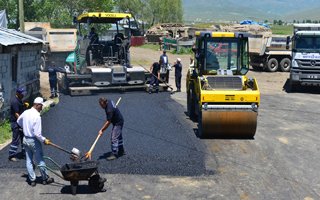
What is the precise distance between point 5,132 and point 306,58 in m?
14.9

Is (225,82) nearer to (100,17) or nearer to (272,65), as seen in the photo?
(100,17)

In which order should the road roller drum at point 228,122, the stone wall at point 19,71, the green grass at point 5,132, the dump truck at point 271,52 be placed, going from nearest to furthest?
the road roller drum at point 228,122, the green grass at point 5,132, the stone wall at point 19,71, the dump truck at point 271,52

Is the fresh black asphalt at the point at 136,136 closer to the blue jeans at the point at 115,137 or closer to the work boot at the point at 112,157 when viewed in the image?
the work boot at the point at 112,157

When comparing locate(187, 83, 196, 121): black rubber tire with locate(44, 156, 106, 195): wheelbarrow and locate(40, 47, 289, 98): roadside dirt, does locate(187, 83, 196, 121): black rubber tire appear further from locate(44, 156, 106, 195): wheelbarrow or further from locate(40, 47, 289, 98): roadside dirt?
locate(40, 47, 289, 98): roadside dirt

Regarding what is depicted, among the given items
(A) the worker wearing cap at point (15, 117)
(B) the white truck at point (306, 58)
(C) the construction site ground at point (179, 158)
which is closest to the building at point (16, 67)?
(C) the construction site ground at point (179, 158)

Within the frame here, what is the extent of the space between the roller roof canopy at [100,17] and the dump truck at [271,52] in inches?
473

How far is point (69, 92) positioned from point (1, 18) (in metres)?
10.1

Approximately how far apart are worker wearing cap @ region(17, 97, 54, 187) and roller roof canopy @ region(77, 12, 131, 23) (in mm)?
11590

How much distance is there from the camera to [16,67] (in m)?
16.2

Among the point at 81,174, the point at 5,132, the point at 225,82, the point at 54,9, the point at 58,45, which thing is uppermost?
the point at 54,9

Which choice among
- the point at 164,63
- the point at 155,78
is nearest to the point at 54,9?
the point at 164,63

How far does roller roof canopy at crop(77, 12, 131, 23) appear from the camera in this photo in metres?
19.6

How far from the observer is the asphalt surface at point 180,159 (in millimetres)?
8594

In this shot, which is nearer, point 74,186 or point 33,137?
point 74,186
